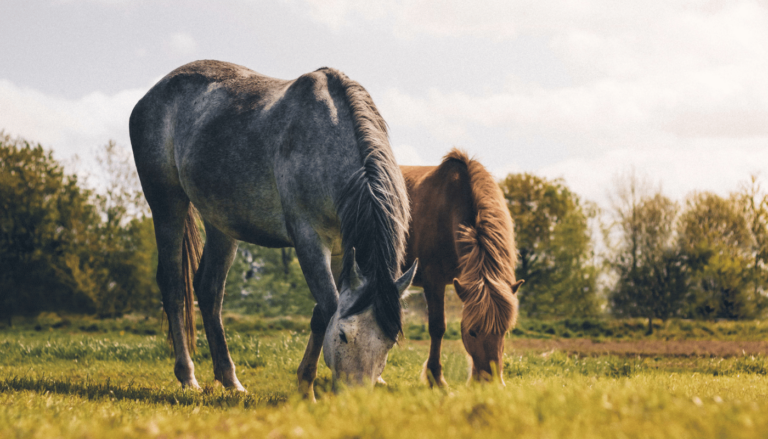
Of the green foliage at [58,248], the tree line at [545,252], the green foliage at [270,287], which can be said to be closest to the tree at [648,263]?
the tree line at [545,252]

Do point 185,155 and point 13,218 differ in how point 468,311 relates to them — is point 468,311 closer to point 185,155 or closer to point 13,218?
point 185,155

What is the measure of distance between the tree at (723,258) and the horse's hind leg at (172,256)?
22.9 meters

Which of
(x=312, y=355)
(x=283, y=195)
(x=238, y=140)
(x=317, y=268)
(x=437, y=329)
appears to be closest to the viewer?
(x=317, y=268)

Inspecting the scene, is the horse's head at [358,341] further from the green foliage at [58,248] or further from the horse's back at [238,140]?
the green foliage at [58,248]

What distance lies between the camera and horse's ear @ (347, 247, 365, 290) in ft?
12.4

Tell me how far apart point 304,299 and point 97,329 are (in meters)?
10.6

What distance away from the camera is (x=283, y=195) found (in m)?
4.74

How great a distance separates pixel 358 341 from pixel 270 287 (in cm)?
2936

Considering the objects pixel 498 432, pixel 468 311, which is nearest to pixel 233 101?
pixel 468 311

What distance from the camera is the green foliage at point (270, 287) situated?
1153 inches

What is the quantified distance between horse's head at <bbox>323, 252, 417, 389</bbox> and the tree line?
19.8 meters

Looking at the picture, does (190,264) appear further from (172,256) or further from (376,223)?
(376,223)

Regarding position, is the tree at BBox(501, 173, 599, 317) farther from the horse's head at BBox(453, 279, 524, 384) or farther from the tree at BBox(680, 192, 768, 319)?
the horse's head at BBox(453, 279, 524, 384)

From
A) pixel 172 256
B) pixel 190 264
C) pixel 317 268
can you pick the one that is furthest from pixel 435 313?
pixel 172 256
